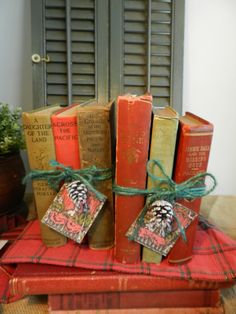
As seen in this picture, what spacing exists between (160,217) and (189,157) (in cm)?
11

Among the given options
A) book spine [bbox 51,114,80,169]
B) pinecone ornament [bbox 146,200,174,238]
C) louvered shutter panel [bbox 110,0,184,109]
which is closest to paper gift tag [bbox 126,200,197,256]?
pinecone ornament [bbox 146,200,174,238]

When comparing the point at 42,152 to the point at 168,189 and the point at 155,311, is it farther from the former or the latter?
the point at 155,311

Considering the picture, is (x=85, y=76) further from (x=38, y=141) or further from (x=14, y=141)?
(x=38, y=141)

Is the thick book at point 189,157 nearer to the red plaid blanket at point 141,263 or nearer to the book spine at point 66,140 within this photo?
the red plaid blanket at point 141,263

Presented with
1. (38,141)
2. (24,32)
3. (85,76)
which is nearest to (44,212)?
(38,141)

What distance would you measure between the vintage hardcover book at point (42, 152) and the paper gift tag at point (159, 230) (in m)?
0.15

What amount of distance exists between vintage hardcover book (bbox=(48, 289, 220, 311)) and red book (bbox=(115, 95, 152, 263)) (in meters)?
0.06

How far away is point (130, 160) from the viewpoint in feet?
1.38

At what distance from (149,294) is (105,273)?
0.08m

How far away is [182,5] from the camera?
819mm

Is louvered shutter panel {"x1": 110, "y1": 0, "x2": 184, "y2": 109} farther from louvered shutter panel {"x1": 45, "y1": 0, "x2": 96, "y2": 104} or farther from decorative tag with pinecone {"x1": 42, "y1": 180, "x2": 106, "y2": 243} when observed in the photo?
decorative tag with pinecone {"x1": 42, "y1": 180, "x2": 106, "y2": 243}

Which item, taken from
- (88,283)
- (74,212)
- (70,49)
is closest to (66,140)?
(74,212)

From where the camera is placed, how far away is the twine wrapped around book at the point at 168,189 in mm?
430

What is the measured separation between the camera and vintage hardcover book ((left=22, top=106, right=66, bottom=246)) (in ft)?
1.52
